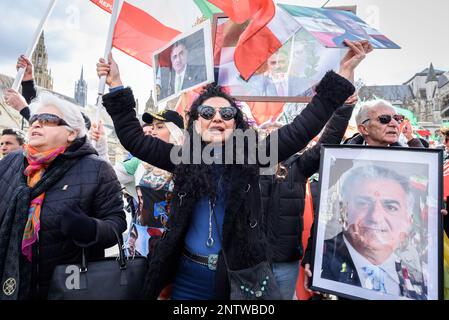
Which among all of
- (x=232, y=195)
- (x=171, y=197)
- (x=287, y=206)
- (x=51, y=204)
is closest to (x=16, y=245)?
(x=51, y=204)

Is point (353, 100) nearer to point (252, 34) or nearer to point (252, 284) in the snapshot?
point (252, 34)

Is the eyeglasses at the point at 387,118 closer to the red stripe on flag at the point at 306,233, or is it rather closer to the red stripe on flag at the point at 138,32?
the red stripe on flag at the point at 306,233

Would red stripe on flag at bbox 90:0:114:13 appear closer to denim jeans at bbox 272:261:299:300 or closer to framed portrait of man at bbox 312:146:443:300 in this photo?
framed portrait of man at bbox 312:146:443:300

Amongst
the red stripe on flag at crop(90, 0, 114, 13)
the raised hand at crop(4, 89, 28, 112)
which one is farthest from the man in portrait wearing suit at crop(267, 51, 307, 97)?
the raised hand at crop(4, 89, 28, 112)

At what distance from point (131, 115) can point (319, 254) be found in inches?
55.0

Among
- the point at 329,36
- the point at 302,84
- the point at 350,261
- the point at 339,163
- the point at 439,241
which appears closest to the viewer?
the point at 439,241

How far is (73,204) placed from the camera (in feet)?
6.65

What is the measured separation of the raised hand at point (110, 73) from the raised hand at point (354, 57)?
4.72ft

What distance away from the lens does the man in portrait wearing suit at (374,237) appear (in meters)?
1.75

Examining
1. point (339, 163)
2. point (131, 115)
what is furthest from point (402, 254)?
point (131, 115)

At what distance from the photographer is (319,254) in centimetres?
197

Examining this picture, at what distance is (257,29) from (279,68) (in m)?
0.48
